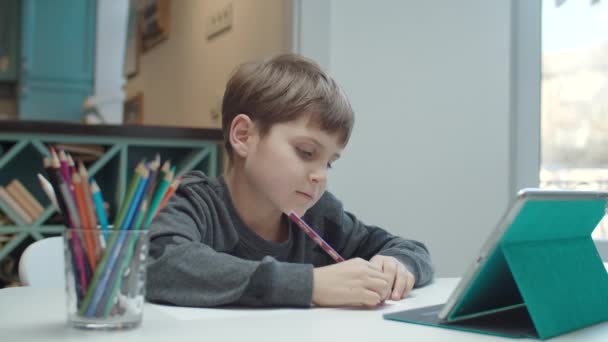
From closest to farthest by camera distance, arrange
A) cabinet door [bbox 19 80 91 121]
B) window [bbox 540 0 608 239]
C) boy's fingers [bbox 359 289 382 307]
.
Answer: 1. boy's fingers [bbox 359 289 382 307]
2. window [bbox 540 0 608 239]
3. cabinet door [bbox 19 80 91 121]

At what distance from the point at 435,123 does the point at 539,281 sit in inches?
64.9

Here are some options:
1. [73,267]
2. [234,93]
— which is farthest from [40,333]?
[234,93]

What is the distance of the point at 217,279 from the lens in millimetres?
887

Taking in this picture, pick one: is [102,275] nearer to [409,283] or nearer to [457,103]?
[409,283]

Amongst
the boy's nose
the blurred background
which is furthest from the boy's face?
the blurred background

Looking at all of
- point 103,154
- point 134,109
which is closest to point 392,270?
point 103,154

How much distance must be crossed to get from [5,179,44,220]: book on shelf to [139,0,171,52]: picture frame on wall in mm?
1785

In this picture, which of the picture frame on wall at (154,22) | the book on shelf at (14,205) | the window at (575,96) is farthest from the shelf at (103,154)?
the picture frame on wall at (154,22)

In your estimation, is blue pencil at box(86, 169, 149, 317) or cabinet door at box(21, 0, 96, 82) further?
cabinet door at box(21, 0, 96, 82)

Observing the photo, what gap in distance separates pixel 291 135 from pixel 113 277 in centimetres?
54

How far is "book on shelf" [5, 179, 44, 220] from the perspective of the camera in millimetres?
2455

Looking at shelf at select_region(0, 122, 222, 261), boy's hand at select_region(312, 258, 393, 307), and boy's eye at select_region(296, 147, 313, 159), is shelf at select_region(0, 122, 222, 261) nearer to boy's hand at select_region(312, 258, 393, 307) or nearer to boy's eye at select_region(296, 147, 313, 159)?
boy's eye at select_region(296, 147, 313, 159)

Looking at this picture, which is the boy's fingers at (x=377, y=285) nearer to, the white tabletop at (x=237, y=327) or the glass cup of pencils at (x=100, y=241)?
the white tabletop at (x=237, y=327)

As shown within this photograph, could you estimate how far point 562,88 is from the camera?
2291 mm
